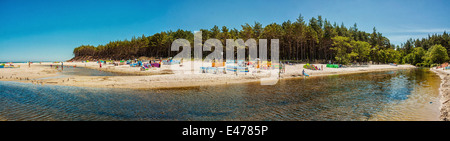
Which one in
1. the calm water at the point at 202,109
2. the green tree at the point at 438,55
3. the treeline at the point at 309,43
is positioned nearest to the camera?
the calm water at the point at 202,109

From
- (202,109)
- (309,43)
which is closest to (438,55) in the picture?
(309,43)

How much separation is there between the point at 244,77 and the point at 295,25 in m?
48.5

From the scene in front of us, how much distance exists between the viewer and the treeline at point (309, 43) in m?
70.9

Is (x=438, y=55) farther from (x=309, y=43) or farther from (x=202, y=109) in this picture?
(x=202, y=109)

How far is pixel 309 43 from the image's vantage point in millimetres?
77875

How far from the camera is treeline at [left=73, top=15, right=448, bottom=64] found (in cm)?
7088

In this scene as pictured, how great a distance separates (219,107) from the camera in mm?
13938

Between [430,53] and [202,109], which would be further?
[430,53]

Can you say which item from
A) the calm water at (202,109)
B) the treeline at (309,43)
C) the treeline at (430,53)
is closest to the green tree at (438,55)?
the treeline at (430,53)

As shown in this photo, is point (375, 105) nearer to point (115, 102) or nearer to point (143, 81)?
point (115, 102)

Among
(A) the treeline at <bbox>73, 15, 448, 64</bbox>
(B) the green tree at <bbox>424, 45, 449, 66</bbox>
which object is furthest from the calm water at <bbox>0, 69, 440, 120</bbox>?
(B) the green tree at <bbox>424, 45, 449, 66</bbox>

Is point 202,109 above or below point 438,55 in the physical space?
below

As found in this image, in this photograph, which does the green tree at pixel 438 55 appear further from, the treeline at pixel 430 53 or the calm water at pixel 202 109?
the calm water at pixel 202 109
